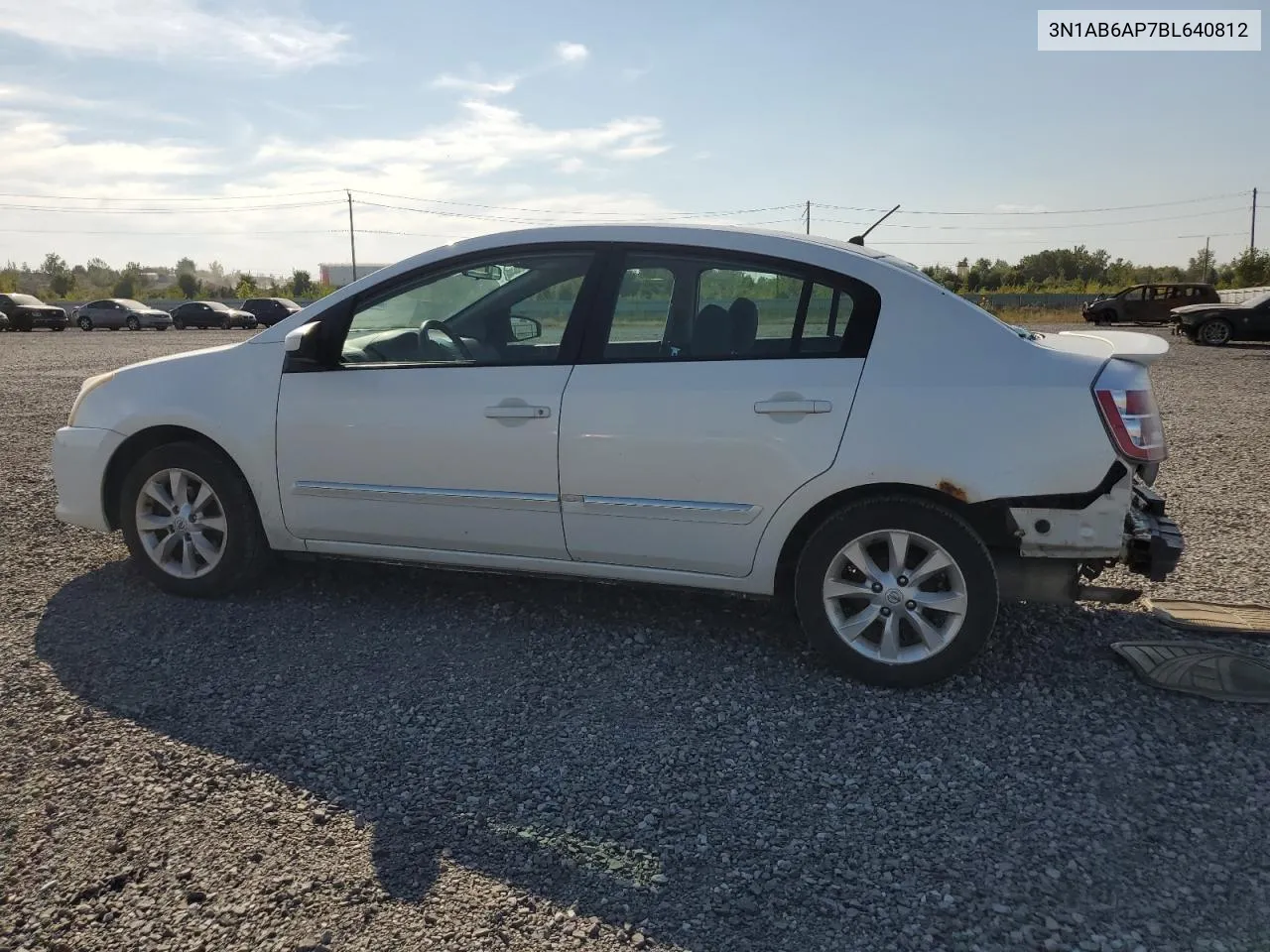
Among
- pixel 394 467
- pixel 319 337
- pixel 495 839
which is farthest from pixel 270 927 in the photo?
pixel 319 337

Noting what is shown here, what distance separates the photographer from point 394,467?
442 cm

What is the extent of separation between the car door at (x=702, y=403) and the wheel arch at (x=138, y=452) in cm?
181

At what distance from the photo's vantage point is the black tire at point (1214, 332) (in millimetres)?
25312

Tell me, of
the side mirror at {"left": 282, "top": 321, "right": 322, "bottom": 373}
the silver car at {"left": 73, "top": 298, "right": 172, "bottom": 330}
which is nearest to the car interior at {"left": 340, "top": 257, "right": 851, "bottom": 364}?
the side mirror at {"left": 282, "top": 321, "right": 322, "bottom": 373}

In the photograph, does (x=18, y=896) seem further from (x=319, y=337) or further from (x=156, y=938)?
(x=319, y=337)

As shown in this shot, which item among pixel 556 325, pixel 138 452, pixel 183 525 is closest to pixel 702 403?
pixel 556 325

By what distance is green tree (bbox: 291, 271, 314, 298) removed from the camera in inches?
2910

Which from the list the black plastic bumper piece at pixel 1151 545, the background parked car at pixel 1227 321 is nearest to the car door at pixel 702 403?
the black plastic bumper piece at pixel 1151 545

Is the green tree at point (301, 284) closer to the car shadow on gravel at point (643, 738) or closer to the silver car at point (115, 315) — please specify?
the silver car at point (115, 315)

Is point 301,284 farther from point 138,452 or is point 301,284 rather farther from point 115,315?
point 138,452

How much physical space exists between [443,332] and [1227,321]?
26.7 metres

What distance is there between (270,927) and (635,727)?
4.77 ft

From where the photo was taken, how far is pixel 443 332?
14.8ft

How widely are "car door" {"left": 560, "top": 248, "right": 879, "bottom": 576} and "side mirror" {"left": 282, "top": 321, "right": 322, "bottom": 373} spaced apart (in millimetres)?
1289
